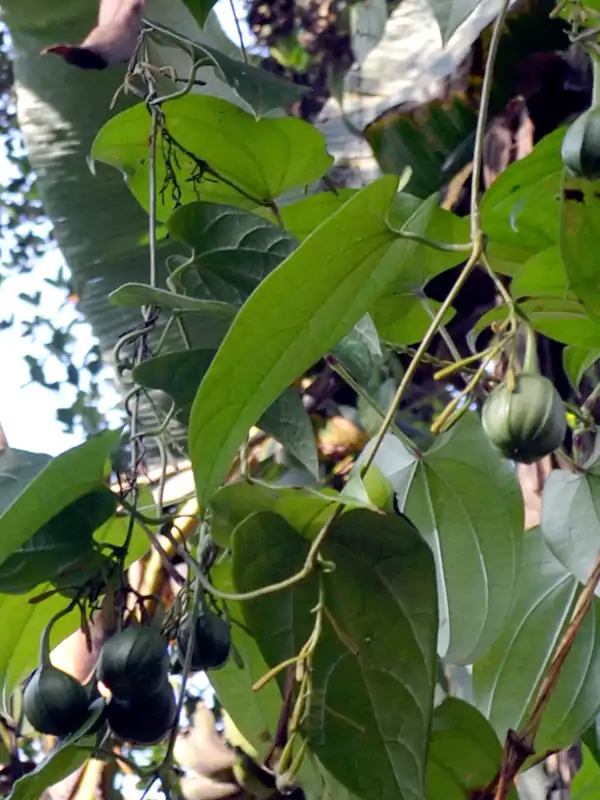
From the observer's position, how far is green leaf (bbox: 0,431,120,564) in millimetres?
406

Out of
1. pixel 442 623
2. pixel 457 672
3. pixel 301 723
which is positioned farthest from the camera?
pixel 457 672

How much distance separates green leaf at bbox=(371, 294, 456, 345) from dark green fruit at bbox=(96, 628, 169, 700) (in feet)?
1.06

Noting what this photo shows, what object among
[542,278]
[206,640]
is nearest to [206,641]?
[206,640]

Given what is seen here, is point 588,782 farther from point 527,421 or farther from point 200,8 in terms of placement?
point 200,8

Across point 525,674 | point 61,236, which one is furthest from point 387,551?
point 61,236

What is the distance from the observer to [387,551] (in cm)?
44

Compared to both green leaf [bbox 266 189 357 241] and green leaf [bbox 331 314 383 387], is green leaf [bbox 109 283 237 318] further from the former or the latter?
green leaf [bbox 266 189 357 241]

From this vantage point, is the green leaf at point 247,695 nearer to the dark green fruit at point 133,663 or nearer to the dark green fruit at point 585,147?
the dark green fruit at point 133,663

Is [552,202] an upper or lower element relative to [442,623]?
upper

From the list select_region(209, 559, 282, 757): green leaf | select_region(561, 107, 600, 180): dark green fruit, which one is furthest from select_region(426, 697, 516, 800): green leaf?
select_region(561, 107, 600, 180): dark green fruit

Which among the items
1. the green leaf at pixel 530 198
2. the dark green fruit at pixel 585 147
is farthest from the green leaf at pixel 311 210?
the dark green fruit at pixel 585 147

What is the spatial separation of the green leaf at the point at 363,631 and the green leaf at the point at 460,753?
13 cm

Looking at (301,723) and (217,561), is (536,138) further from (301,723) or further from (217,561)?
(301,723)

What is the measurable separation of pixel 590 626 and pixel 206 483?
1.12 feet
